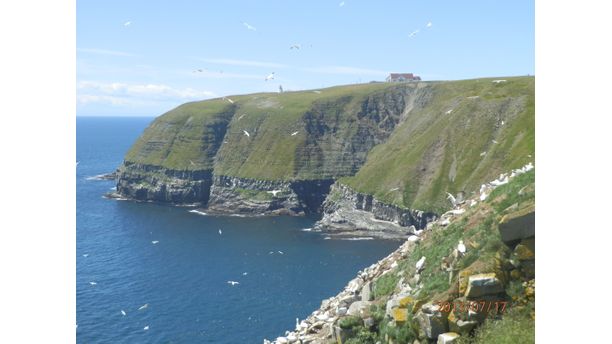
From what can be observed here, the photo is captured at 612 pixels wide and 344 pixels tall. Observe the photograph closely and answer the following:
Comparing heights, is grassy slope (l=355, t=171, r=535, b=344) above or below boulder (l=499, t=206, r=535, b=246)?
below

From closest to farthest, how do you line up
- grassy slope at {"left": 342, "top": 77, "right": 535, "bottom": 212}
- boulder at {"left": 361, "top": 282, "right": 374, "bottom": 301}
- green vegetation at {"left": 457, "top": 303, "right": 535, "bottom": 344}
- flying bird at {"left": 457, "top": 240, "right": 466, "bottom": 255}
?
green vegetation at {"left": 457, "top": 303, "right": 535, "bottom": 344} → flying bird at {"left": 457, "top": 240, "right": 466, "bottom": 255} → boulder at {"left": 361, "top": 282, "right": 374, "bottom": 301} → grassy slope at {"left": 342, "top": 77, "right": 535, "bottom": 212}

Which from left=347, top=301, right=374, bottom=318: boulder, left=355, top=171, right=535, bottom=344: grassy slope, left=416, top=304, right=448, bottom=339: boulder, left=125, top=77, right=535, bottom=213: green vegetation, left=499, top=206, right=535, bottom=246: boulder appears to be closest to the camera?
left=355, top=171, right=535, bottom=344: grassy slope

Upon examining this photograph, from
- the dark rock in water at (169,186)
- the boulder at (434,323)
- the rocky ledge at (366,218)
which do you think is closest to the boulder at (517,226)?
the boulder at (434,323)

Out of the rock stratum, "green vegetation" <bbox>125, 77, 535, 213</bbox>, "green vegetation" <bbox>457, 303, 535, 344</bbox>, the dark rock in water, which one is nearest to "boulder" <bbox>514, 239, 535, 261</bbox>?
"green vegetation" <bbox>457, 303, 535, 344</bbox>

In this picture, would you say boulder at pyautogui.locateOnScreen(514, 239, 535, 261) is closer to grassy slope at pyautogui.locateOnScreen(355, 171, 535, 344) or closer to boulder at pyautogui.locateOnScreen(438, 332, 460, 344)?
grassy slope at pyautogui.locateOnScreen(355, 171, 535, 344)

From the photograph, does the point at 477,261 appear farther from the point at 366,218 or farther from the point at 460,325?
the point at 366,218

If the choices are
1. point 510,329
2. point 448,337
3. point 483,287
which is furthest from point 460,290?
point 510,329
